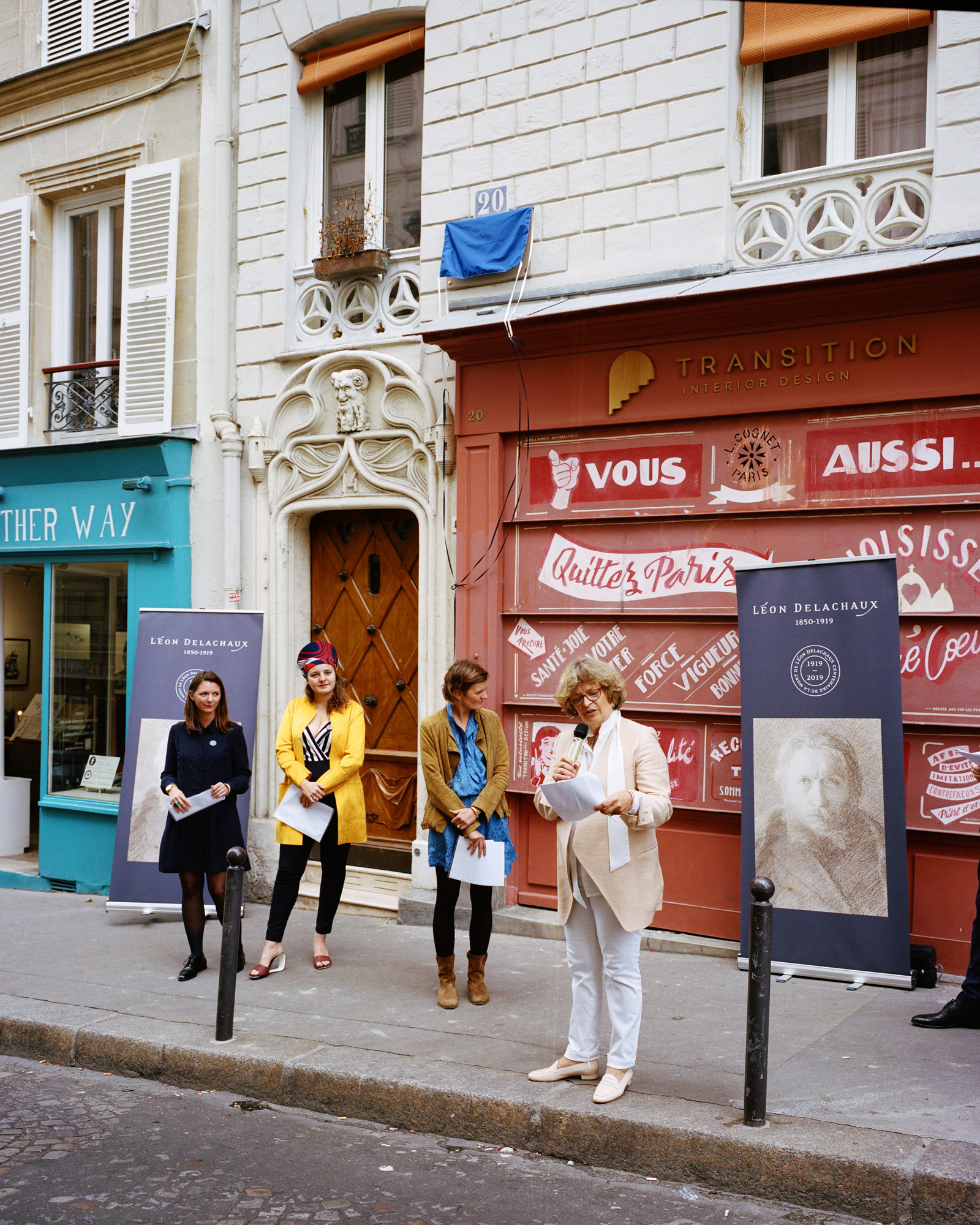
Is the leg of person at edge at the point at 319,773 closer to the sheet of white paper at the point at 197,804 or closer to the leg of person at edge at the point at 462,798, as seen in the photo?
the sheet of white paper at the point at 197,804

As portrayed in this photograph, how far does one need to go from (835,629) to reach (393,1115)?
345cm

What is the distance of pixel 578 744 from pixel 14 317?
323 inches

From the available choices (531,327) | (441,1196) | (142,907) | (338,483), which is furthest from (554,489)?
(441,1196)

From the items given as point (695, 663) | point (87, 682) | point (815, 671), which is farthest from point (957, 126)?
point (87, 682)

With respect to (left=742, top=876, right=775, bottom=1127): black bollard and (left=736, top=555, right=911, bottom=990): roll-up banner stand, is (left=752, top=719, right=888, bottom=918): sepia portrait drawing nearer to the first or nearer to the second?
(left=736, top=555, right=911, bottom=990): roll-up banner stand

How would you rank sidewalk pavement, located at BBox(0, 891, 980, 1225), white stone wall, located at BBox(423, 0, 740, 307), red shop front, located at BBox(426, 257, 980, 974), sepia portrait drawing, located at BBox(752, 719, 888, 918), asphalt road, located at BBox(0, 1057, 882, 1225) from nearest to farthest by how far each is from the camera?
asphalt road, located at BBox(0, 1057, 882, 1225)
sidewalk pavement, located at BBox(0, 891, 980, 1225)
sepia portrait drawing, located at BBox(752, 719, 888, 918)
red shop front, located at BBox(426, 257, 980, 974)
white stone wall, located at BBox(423, 0, 740, 307)

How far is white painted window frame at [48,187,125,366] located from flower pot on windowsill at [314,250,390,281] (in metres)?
2.53

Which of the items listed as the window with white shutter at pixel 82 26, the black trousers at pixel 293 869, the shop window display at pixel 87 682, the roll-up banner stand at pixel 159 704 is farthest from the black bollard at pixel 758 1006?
the window with white shutter at pixel 82 26

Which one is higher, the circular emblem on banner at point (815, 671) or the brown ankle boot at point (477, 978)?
the circular emblem on banner at point (815, 671)

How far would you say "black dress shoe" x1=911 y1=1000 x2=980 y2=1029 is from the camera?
560 centimetres

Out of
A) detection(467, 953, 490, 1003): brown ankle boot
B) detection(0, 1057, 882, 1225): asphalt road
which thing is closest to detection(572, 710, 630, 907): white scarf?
detection(0, 1057, 882, 1225): asphalt road

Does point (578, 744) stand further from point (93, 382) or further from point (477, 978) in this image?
point (93, 382)

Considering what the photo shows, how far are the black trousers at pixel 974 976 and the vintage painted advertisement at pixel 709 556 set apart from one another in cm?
179

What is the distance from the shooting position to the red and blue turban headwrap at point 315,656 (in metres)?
6.95
